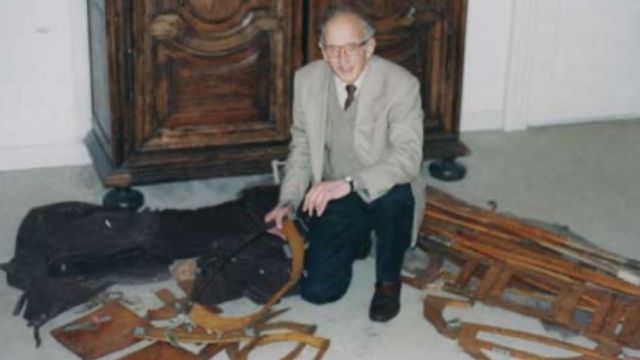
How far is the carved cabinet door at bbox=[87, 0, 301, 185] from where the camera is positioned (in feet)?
13.2

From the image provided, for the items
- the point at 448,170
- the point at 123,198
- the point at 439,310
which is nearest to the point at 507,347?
the point at 439,310

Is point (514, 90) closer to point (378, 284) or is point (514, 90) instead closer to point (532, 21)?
point (532, 21)

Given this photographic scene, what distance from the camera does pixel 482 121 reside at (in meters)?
5.19

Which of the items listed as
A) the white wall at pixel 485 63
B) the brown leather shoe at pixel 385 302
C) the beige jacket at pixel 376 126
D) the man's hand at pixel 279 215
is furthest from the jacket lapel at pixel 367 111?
the white wall at pixel 485 63

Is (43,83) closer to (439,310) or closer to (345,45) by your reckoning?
(345,45)

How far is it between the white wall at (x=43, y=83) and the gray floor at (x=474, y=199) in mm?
87

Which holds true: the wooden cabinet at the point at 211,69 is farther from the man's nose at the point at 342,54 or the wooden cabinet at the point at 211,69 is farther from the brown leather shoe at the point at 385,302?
the brown leather shoe at the point at 385,302

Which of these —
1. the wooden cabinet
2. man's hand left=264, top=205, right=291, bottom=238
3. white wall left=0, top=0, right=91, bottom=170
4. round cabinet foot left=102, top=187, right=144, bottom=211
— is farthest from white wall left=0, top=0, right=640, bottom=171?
man's hand left=264, top=205, right=291, bottom=238

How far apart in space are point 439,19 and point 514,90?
924 mm

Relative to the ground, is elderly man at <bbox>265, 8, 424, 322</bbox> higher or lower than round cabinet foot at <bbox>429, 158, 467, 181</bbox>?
higher

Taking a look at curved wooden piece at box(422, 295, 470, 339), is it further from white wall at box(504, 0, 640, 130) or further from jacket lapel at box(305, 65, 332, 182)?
white wall at box(504, 0, 640, 130)

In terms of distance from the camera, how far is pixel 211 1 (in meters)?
4.02

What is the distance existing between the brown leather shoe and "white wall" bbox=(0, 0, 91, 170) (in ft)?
5.40

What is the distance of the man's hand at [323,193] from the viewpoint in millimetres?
3359
